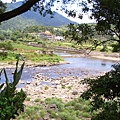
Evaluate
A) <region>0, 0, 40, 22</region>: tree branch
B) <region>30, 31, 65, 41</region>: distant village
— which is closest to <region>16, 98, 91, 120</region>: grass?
<region>0, 0, 40, 22</region>: tree branch

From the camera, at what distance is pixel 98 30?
4113 mm

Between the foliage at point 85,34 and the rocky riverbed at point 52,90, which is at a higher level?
the foliage at point 85,34

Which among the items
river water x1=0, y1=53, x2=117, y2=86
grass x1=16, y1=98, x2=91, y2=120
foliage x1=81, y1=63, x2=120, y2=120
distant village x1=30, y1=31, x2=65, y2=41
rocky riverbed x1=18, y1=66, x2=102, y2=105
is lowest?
river water x1=0, y1=53, x2=117, y2=86

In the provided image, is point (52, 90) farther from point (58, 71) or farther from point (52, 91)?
point (58, 71)

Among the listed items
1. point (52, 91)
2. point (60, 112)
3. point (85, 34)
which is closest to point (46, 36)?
point (52, 91)

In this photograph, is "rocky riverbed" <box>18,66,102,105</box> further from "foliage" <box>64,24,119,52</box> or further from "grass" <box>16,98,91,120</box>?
"foliage" <box>64,24,119,52</box>

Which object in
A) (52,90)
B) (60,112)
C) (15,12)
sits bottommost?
(52,90)

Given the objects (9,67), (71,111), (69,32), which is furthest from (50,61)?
(69,32)

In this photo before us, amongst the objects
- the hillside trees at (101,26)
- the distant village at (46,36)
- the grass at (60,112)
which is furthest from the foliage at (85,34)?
the distant village at (46,36)

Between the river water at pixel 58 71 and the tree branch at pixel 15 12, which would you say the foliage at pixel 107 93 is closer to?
the tree branch at pixel 15 12

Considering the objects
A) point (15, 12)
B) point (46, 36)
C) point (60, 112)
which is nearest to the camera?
point (15, 12)

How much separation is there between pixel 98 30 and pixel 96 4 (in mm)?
503

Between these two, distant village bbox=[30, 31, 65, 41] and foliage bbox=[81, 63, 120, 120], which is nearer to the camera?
foliage bbox=[81, 63, 120, 120]

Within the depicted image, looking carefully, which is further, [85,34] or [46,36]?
[46,36]
